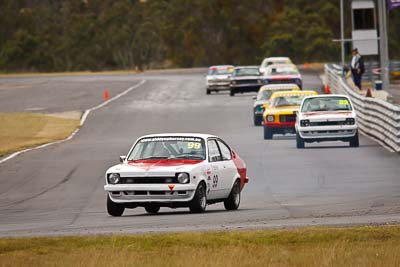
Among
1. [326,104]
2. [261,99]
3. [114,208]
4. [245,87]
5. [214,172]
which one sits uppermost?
[214,172]

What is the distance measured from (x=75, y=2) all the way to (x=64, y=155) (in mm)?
99057

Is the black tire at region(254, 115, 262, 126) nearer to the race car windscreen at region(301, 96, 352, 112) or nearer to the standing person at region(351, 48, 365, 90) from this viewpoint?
the standing person at region(351, 48, 365, 90)

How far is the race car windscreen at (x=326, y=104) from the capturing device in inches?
1320

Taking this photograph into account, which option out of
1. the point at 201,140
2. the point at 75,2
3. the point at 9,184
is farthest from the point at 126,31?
the point at 201,140

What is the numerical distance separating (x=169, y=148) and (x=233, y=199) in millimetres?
1453

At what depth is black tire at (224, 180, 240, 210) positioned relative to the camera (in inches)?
765

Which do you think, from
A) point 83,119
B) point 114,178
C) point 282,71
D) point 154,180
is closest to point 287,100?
point 83,119

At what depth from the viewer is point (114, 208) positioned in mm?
18484

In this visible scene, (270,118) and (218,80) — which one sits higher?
(270,118)

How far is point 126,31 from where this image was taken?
412 ft

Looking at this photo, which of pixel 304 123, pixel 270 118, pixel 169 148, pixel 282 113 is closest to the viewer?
pixel 169 148

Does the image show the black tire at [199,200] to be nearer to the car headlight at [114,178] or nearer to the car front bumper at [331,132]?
the car headlight at [114,178]

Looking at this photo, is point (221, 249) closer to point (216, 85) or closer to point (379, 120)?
point (379, 120)

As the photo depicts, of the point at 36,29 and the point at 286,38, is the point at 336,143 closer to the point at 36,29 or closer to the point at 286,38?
the point at 286,38
